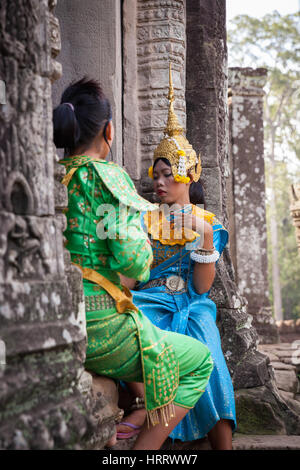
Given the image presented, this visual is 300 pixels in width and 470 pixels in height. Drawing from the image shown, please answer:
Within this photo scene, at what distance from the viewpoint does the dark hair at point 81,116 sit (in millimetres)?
1974

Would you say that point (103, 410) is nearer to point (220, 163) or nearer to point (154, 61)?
point (154, 61)

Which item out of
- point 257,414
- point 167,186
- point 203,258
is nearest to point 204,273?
point 203,258

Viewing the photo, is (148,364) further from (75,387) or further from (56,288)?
(56,288)

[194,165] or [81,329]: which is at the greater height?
[194,165]

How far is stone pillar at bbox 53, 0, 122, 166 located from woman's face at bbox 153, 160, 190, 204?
43 cm

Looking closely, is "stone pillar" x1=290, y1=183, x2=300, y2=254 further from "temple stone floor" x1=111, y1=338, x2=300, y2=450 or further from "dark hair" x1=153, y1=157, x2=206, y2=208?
"dark hair" x1=153, y1=157, x2=206, y2=208

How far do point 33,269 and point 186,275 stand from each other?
1.45 m

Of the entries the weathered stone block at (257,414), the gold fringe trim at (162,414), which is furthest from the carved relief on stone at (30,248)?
the weathered stone block at (257,414)

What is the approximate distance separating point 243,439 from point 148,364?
1502 mm

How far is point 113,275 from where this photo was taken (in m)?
2.05

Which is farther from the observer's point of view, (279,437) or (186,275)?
(279,437)

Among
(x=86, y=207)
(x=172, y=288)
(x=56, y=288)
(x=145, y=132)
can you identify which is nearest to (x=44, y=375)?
(x=56, y=288)

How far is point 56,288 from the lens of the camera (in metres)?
1.66

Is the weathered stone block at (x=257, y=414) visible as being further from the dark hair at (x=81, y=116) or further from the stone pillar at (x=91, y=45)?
the dark hair at (x=81, y=116)
